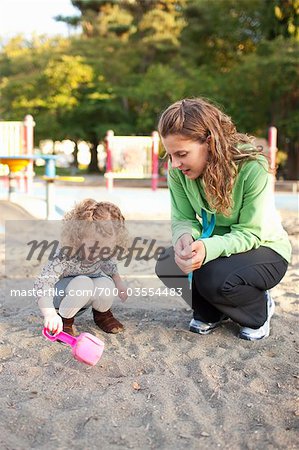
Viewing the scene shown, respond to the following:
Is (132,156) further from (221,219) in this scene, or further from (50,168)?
(221,219)

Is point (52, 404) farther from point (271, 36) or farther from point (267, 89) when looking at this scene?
point (271, 36)

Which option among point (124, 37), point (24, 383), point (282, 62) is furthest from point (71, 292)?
point (124, 37)

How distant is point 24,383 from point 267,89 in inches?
569

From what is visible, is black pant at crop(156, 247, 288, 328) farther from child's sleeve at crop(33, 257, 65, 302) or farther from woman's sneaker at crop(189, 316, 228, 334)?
child's sleeve at crop(33, 257, 65, 302)

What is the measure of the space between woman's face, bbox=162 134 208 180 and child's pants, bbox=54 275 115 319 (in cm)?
59

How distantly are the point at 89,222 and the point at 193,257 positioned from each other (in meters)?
0.48

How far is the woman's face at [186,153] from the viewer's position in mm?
2111

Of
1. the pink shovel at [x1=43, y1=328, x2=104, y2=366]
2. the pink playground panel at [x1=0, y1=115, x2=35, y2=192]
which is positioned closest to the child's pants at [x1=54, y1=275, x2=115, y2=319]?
the pink shovel at [x1=43, y1=328, x2=104, y2=366]

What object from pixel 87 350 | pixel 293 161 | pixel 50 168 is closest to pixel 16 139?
pixel 50 168

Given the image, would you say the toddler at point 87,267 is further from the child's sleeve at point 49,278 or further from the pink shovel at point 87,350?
the pink shovel at point 87,350

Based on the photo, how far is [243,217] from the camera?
90.2 inches

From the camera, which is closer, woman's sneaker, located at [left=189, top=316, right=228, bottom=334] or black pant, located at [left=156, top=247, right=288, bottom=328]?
black pant, located at [left=156, top=247, right=288, bottom=328]

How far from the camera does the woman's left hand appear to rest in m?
2.16

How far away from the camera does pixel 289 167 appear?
1641cm
